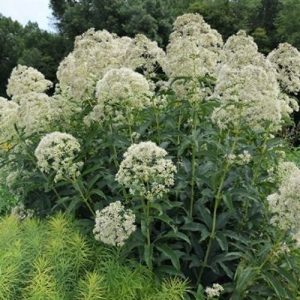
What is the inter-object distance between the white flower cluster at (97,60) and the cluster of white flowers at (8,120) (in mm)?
470

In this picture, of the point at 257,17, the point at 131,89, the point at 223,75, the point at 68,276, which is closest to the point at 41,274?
the point at 68,276

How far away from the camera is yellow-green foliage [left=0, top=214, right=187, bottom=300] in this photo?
3598 mm

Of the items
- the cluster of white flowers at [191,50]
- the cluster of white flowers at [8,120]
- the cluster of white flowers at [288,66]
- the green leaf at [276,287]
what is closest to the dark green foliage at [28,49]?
the cluster of white flowers at [8,120]

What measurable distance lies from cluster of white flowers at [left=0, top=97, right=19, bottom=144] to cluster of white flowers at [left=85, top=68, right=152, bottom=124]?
0.83 meters

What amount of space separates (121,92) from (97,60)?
0.89 metres

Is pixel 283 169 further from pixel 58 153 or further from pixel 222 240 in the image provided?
pixel 58 153

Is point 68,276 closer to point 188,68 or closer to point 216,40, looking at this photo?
point 188,68

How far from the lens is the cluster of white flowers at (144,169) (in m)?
3.35

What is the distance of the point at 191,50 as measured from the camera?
165 inches

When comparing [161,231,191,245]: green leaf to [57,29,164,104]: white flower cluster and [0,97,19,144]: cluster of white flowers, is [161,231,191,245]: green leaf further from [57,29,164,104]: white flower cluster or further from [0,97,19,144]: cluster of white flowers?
[0,97,19,144]: cluster of white flowers

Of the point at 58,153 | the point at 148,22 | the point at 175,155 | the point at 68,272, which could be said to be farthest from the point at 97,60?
the point at 148,22

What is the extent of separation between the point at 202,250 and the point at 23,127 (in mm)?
1763

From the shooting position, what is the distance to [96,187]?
171 inches

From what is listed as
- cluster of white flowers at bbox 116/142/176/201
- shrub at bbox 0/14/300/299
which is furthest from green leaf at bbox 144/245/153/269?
cluster of white flowers at bbox 116/142/176/201
